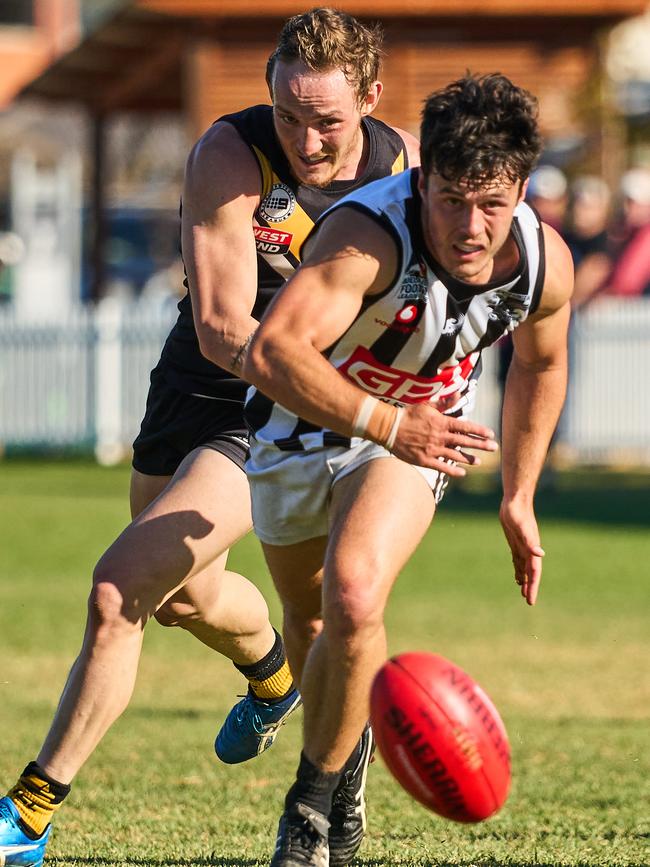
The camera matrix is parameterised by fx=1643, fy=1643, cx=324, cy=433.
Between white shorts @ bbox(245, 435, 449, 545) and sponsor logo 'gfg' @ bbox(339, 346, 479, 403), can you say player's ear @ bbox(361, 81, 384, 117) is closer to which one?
sponsor logo 'gfg' @ bbox(339, 346, 479, 403)

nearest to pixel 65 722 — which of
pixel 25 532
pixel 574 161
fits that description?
pixel 25 532

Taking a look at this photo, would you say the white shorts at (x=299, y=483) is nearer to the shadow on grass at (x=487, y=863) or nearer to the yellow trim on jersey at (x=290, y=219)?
the yellow trim on jersey at (x=290, y=219)

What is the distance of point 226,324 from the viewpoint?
16.2 ft

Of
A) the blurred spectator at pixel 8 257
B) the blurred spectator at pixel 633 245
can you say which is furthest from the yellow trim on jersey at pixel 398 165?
the blurred spectator at pixel 8 257

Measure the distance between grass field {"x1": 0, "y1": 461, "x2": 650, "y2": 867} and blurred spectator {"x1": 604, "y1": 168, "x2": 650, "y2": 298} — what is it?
261 cm

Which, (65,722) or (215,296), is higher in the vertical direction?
(215,296)

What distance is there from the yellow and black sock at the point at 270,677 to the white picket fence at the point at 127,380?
40.6 feet

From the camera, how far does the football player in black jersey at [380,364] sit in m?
4.24

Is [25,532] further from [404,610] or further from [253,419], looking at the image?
[253,419]

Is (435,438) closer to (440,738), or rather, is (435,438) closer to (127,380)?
(440,738)

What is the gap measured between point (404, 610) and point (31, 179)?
80.9 feet

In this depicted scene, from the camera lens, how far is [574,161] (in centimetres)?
2494

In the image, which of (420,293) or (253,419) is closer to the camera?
(420,293)

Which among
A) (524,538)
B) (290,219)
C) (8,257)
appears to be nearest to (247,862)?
(524,538)
